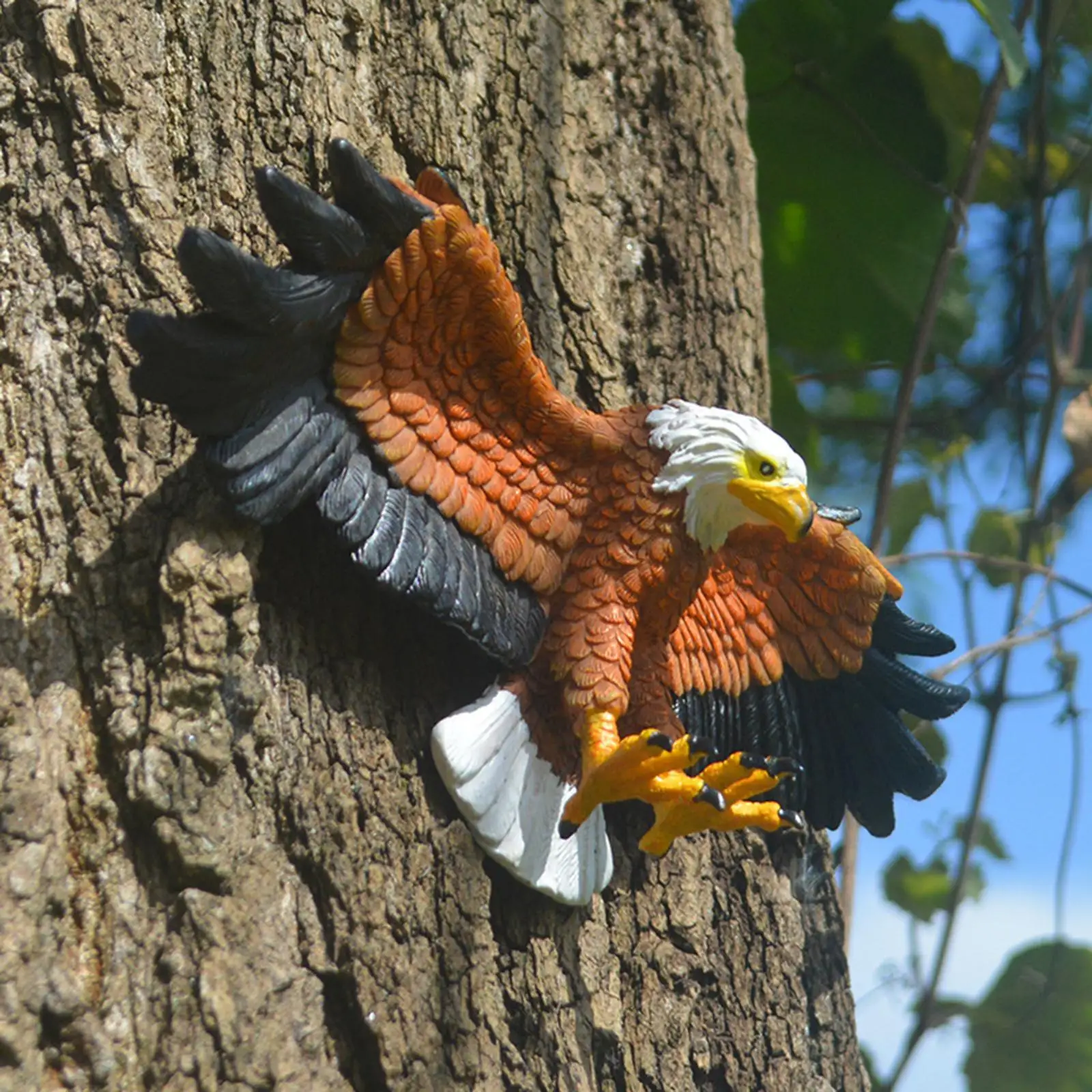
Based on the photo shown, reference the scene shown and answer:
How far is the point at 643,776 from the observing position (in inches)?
34.8

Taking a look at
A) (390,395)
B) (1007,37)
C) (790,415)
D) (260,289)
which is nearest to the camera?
(260,289)

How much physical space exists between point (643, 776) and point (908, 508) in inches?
50.3

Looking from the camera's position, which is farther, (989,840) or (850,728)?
(989,840)

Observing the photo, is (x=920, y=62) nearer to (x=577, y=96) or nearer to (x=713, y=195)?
(x=713, y=195)

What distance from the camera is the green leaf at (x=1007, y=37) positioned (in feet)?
4.46

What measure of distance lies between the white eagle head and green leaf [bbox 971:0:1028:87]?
0.60 metres

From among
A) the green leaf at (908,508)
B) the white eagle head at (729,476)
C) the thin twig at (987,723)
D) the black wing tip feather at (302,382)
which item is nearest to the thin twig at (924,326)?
the thin twig at (987,723)

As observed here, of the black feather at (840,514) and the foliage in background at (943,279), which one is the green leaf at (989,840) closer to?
the foliage in background at (943,279)

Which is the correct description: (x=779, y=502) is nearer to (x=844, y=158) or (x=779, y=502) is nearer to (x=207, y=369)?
(x=207, y=369)

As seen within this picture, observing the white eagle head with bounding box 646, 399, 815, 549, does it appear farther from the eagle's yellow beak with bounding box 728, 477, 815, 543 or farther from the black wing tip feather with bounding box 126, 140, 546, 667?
the black wing tip feather with bounding box 126, 140, 546, 667

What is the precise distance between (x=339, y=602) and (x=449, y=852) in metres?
0.19

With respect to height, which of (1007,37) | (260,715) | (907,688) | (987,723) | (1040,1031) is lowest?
(260,715)

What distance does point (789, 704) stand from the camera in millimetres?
1116

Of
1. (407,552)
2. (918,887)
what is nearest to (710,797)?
(407,552)
